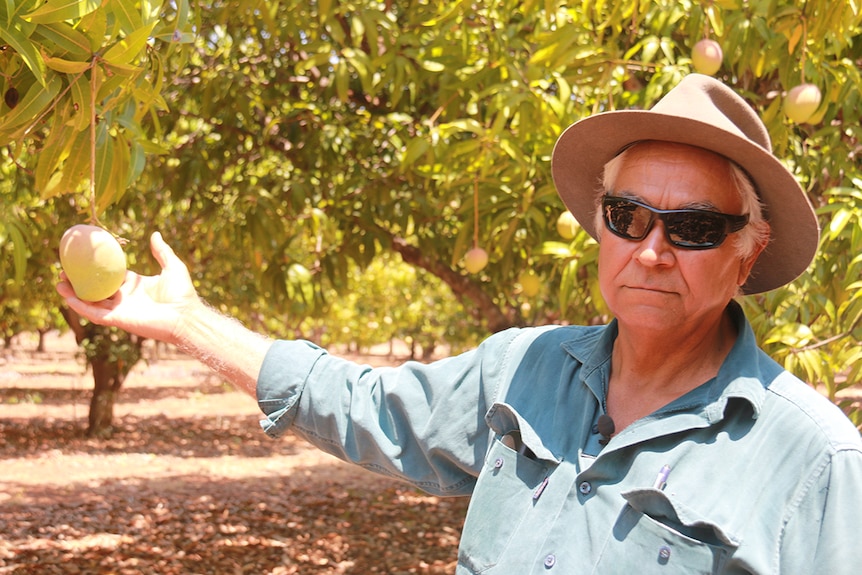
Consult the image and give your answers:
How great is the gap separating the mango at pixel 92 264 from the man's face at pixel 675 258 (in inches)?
36.6

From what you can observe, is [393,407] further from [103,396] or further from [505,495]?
[103,396]

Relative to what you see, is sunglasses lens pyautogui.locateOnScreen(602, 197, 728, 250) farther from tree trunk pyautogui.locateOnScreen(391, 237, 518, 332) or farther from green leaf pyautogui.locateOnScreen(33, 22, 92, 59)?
tree trunk pyautogui.locateOnScreen(391, 237, 518, 332)

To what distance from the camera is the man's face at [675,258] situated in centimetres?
132

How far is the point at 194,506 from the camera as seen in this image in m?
7.98

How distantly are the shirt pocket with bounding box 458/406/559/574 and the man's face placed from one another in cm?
26

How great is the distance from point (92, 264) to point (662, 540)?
1.11m

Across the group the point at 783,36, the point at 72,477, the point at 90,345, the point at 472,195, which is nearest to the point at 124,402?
the point at 90,345

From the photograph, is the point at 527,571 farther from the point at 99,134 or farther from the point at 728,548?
the point at 99,134

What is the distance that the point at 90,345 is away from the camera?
1107 centimetres

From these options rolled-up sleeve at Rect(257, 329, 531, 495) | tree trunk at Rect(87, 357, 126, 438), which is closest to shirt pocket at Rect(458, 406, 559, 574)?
rolled-up sleeve at Rect(257, 329, 531, 495)

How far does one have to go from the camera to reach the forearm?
1.65 metres

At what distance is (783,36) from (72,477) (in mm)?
8539

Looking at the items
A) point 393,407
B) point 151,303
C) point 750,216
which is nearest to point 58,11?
point 151,303

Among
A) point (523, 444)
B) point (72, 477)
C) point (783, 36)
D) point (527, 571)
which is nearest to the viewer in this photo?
point (527, 571)
